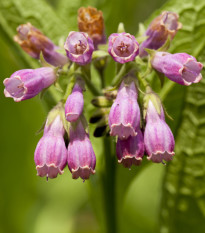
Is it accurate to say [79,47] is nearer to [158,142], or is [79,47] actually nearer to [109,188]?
[158,142]

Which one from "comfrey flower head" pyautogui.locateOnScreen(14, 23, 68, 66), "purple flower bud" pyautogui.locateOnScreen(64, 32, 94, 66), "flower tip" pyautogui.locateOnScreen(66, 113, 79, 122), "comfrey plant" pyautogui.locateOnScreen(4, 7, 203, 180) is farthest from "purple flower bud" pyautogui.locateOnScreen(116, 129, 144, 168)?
"comfrey flower head" pyautogui.locateOnScreen(14, 23, 68, 66)

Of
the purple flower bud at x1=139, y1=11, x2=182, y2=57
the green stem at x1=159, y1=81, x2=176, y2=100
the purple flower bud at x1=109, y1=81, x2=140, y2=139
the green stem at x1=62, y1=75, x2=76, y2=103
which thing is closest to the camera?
the purple flower bud at x1=109, y1=81, x2=140, y2=139

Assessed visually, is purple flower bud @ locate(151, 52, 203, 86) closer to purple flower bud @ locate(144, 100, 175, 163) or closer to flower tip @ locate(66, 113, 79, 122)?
purple flower bud @ locate(144, 100, 175, 163)

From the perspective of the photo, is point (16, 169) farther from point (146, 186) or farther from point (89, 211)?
point (89, 211)

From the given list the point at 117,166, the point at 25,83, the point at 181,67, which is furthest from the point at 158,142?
the point at 117,166

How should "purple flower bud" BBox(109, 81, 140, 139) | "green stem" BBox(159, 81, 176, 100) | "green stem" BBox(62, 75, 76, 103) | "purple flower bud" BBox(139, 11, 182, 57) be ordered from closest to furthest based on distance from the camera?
"purple flower bud" BBox(109, 81, 140, 139) → "green stem" BBox(62, 75, 76, 103) → "purple flower bud" BBox(139, 11, 182, 57) → "green stem" BBox(159, 81, 176, 100)

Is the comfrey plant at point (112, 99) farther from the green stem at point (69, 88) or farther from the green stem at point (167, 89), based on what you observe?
the green stem at point (167, 89)

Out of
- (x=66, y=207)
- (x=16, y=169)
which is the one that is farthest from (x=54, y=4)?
(x=16, y=169)
